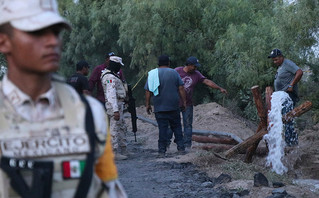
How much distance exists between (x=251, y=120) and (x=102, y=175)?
17.4 metres

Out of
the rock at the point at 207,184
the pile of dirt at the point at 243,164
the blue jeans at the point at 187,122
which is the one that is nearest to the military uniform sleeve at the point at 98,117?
the pile of dirt at the point at 243,164

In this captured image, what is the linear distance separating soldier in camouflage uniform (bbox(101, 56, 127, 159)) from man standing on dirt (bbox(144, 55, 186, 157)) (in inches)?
23.2

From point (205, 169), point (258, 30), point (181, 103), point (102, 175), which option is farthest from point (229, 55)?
point (102, 175)

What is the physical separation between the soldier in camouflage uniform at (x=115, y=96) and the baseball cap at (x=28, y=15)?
333 inches

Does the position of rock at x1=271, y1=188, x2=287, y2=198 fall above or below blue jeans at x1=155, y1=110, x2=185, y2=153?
below

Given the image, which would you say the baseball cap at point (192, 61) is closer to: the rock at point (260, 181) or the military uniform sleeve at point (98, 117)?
the rock at point (260, 181)

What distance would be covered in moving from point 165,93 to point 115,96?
1.05 metres

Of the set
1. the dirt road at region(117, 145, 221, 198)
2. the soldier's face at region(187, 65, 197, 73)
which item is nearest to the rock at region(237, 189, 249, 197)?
the dirt road at region(117, 145, 221, 198)


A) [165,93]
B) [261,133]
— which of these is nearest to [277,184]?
[261,133]

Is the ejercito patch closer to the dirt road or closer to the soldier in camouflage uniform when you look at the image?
the dirt road

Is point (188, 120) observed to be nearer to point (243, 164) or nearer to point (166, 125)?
point (166, 125)

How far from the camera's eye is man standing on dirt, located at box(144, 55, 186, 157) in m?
11.3

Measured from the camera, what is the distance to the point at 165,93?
11.3m

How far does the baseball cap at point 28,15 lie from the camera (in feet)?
6.95
